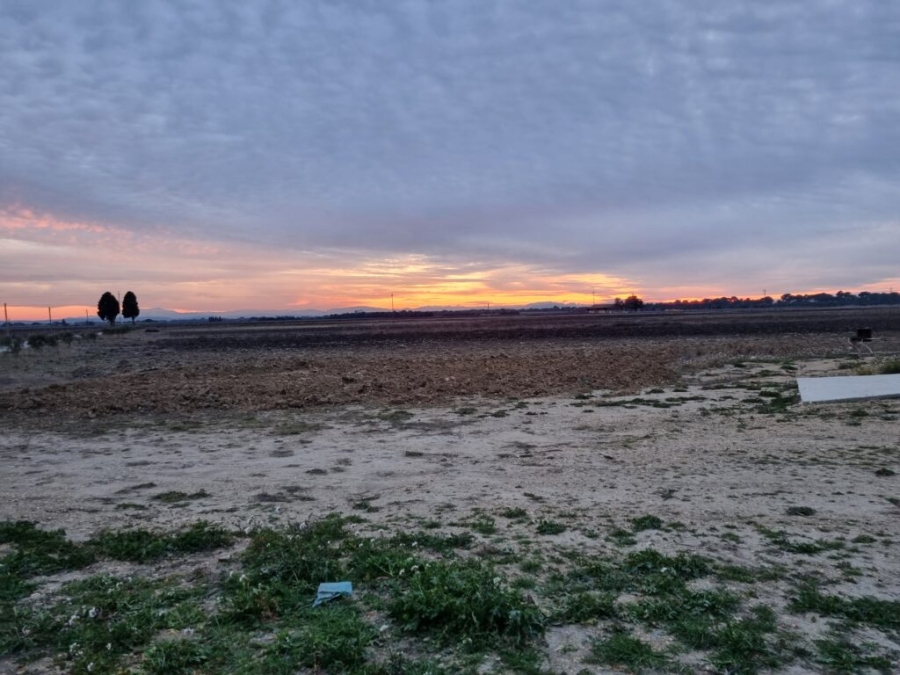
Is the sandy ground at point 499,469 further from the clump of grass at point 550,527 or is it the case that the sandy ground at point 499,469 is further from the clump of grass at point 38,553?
the clump of grass at point 38,553

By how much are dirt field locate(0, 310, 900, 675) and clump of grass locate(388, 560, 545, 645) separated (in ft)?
0.79

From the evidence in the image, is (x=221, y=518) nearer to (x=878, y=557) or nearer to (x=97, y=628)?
(x=97, y=628)

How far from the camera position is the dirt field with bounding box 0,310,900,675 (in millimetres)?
5348

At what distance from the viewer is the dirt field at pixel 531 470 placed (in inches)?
211

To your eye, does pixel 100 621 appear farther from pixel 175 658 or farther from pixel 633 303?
pixel 633 303

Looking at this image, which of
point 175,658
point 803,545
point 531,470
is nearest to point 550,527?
point 803,545

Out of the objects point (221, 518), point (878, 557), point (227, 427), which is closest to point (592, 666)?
point (878, 557)

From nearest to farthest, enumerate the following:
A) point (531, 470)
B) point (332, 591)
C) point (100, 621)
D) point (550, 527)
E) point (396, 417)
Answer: point (100, 621) → point (332, 591) → point (550, 527) → point (531, 470) → point (396, 417)

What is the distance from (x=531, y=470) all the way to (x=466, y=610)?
→ 175 inches

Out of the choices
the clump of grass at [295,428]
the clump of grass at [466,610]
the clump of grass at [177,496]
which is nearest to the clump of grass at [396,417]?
the clump of grass at [295,428]

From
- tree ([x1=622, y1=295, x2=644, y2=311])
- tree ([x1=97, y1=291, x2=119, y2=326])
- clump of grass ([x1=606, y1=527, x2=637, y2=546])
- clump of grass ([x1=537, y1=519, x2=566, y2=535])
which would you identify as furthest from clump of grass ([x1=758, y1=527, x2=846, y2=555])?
tree ([x1=622, y1=295, x2=644, y2=311])

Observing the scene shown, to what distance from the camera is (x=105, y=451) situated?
10.3 m

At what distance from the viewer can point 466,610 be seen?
13.5 feet

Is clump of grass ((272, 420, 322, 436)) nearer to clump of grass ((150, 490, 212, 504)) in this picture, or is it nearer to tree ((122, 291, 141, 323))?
clump of grass ((150, 490, 212, 504))
